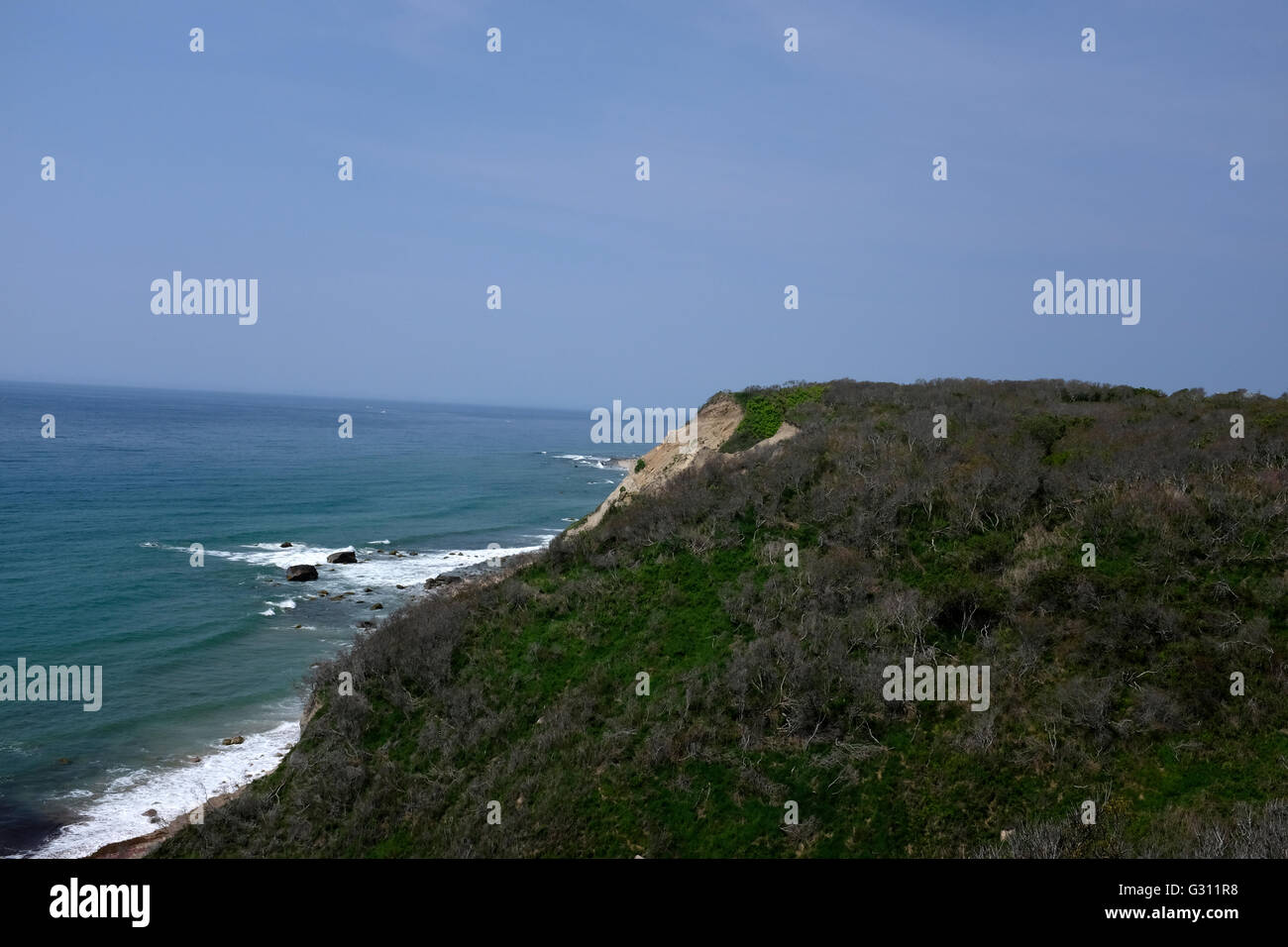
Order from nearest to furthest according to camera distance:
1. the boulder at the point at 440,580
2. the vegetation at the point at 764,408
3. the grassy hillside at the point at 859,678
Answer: the grassy hillside at the point at 859,678 → the vegetation at the point at 764,408 → the boulder at the point at 440,580

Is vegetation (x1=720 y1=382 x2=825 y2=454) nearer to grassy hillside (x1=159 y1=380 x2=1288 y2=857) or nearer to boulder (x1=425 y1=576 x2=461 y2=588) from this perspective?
grassy hillside (x1=159 y1=380 x2=1288 y2=857)

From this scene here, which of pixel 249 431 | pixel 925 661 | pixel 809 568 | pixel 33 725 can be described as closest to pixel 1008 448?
pixel 809 568

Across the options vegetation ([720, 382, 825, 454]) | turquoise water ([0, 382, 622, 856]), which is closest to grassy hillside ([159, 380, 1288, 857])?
vegetation ([720, 382, 825, 454])

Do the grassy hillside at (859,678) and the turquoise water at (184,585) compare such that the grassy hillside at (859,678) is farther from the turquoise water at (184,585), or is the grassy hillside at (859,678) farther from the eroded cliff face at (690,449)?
the turquoise water at (184,585)

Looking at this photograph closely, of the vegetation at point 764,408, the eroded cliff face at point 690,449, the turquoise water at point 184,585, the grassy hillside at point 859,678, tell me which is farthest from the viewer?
the vegetation at point 764,408

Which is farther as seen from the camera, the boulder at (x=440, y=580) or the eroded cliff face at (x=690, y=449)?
the boulder at (x=440, y=580)

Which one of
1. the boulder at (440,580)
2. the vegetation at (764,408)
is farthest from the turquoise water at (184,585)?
the vegetation at (764,408)
